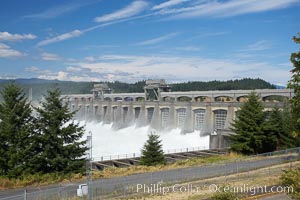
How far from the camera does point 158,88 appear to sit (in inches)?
3376

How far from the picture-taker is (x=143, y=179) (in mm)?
17734

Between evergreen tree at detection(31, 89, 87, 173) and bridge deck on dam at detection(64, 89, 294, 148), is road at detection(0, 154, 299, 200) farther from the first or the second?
bridge deck on dam at detection(64, 89, 294, 148)

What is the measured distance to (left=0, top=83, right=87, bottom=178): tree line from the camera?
21.8 metres

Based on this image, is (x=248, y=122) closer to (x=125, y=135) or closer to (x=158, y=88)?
(x=125, y=135)

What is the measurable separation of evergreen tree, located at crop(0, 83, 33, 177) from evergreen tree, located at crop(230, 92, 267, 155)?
1965 cm

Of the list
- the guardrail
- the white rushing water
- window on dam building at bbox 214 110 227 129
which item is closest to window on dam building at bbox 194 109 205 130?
the white rushing water

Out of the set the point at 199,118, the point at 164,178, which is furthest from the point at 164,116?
the point at 164,178

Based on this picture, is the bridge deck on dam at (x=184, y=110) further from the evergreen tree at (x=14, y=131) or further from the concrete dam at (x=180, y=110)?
the evergreen tree at (x=14, y=131)

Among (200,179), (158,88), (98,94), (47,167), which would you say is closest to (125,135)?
(158,88)

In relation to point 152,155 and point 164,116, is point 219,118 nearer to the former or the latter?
point 164,116

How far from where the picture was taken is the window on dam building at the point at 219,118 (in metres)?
57.5

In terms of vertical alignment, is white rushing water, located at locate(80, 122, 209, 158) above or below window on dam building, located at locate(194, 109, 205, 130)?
below

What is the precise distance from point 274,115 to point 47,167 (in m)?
24.8

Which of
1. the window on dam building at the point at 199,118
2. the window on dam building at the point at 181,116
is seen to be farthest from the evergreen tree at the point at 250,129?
the window on dam building at the point at 181,116
